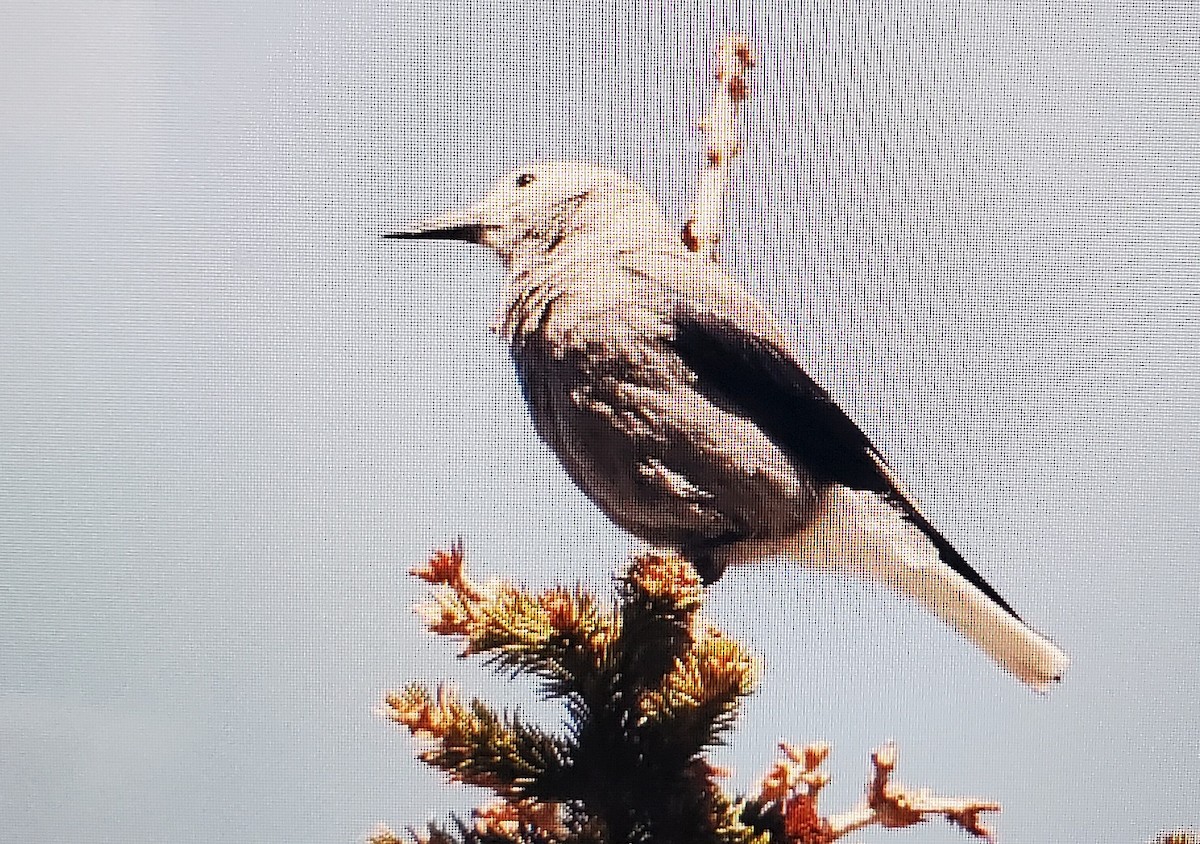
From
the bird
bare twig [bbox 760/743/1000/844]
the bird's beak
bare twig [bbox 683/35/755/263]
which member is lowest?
bare twig [bbox 760/743/1000/844]

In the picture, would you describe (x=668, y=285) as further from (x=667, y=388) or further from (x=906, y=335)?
(x=906, y=335)

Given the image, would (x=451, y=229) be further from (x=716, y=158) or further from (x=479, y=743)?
(x=479, y=743)

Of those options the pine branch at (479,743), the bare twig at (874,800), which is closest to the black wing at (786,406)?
the bare twig at (874,800)

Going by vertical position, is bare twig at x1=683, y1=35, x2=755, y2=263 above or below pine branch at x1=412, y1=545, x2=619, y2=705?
above

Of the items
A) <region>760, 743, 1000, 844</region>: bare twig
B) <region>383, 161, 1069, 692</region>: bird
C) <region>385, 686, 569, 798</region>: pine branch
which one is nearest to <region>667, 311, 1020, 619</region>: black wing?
<region>383, 161, 1069, 692</region>: bird

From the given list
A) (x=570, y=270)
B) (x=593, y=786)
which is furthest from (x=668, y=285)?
(x=593, y=786)

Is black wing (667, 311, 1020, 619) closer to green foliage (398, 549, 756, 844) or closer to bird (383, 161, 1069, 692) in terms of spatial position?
bird (383, 161, 1069, 692)

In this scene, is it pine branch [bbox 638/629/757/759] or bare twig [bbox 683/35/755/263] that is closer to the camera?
pine branch [bbox 638/629/757/759]

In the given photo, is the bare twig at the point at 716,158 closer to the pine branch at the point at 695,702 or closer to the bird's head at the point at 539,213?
the bird's head at the point at 539,213
